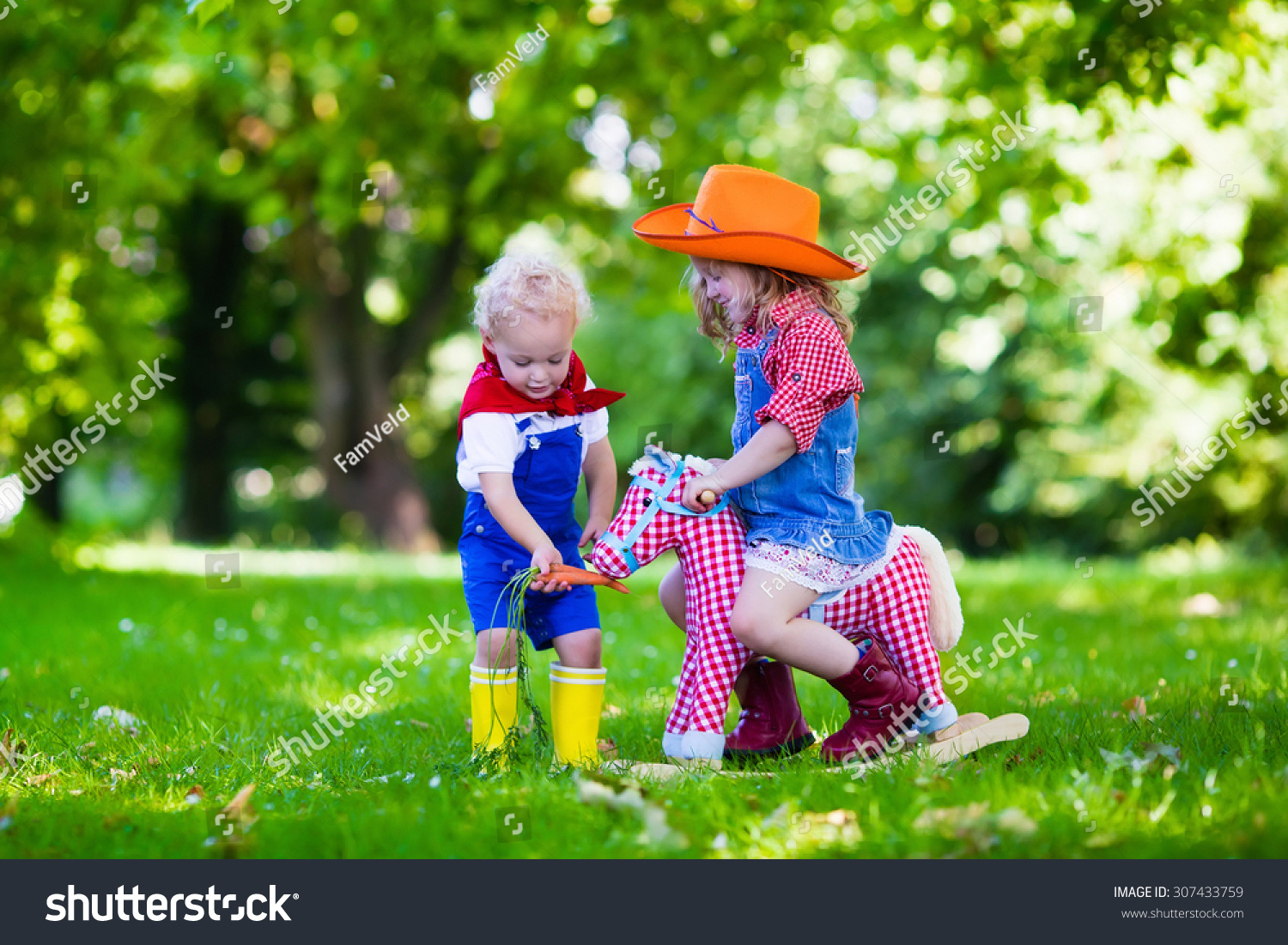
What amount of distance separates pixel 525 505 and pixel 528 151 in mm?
6534

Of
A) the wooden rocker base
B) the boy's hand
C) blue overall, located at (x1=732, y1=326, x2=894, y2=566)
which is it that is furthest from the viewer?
the boy's hand

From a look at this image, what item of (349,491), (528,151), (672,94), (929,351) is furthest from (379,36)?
(929,351)

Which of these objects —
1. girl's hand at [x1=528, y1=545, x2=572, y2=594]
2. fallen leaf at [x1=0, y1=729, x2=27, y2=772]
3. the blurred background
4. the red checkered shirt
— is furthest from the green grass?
the blurred background

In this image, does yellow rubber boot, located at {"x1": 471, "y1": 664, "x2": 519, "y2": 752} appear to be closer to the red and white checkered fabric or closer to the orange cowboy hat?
the red and white checkered fabric

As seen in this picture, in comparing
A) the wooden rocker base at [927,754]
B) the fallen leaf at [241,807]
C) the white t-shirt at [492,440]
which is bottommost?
the fallen leaf at [241,807]

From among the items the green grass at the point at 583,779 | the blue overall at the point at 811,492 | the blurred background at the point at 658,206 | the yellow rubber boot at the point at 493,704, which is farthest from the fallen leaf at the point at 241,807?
the blurred background at the point at 658,206

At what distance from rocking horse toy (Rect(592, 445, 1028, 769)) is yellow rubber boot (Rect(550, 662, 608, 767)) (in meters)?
0.24

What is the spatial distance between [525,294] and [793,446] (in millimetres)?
893

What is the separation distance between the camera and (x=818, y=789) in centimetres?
303

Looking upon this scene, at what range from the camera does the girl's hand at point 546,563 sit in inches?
136

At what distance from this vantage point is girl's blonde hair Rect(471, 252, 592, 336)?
346 cm

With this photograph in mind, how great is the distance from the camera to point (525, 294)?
3.46m

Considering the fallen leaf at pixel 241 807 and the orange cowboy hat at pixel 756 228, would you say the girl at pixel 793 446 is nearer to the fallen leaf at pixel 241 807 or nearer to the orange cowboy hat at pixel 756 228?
the orange cowboy hat at pixel 756 228
